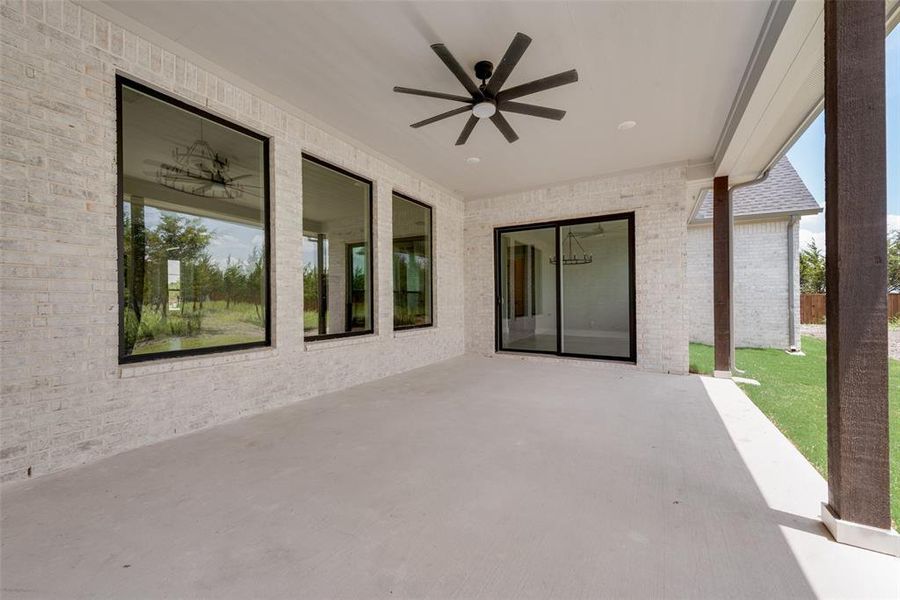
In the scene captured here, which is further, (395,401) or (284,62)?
(395,401)

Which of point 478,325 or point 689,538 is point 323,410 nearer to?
point 689,538

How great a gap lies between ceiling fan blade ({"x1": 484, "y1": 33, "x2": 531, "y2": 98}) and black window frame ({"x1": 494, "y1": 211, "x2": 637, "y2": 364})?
378 cm

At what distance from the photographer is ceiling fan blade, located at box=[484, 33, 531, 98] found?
2.46m

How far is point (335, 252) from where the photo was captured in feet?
15.8

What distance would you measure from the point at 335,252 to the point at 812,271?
20.2m

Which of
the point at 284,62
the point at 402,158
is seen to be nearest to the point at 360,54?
the point at 284,62

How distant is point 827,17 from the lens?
1.72m

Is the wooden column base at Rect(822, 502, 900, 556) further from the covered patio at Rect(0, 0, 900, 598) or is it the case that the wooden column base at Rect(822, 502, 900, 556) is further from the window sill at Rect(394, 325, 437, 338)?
the window sill at Rect(394, 325, 437, 338)

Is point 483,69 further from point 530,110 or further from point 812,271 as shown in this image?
point 812,271

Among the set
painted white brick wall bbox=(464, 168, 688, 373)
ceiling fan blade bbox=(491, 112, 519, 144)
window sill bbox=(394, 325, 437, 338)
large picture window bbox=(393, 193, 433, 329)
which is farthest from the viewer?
large picture window bbox=(393, 193, 433, 329)

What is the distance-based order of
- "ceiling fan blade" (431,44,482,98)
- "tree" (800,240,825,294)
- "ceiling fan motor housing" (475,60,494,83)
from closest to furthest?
"ceiling fan blade" (431,44,482,98), "ceiling fan motor housing" (475,60,494,83), "tree" (800,240,825,294)

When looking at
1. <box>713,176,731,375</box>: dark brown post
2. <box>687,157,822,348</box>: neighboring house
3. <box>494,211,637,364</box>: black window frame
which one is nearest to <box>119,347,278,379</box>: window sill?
<box>494,211,637,364</box>: black window frame

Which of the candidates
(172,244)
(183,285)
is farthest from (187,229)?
(183,285)

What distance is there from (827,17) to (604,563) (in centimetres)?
265
